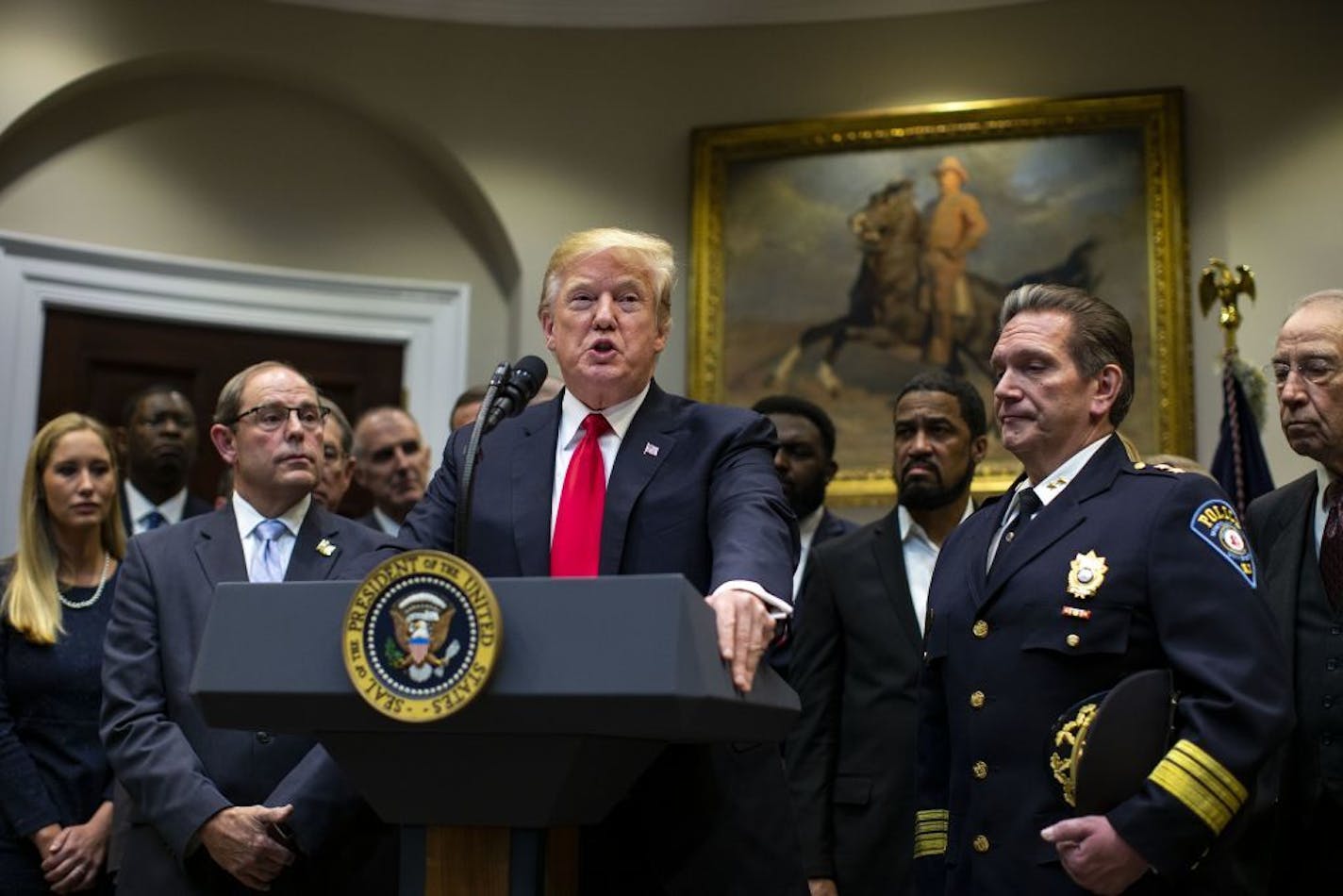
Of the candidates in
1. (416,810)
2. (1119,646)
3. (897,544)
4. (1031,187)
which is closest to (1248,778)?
(1119,646)

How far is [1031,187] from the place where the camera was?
6.90m

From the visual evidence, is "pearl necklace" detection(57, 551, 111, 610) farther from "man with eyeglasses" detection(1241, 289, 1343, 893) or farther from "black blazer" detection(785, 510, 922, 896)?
"man with eyeglasses" detection(1241, 289, 1343, 893)

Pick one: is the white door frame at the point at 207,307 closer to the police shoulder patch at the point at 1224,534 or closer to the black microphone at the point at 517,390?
the black microphone at the point at 517,390

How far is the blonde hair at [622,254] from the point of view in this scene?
9.44ft

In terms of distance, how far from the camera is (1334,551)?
11.3ft

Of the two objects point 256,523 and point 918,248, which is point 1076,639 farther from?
point 918,248

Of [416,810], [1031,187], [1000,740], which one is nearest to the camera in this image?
[416,810]

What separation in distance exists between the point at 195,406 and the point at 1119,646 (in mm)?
5295

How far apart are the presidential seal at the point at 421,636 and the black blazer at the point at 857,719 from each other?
6.41ft

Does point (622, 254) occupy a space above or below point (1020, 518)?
above

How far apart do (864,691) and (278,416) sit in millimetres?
1565

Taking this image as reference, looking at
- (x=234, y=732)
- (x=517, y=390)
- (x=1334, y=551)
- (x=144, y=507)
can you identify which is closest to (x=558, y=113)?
(x=144, y=507)

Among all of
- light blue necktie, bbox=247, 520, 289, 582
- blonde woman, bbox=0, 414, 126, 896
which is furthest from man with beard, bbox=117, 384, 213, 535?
light blue necktie, bbox=247, 520, 289, 582

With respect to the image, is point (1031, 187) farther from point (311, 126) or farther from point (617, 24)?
point (311, 126)
